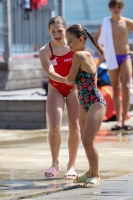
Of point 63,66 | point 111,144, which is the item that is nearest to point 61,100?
point 63,66

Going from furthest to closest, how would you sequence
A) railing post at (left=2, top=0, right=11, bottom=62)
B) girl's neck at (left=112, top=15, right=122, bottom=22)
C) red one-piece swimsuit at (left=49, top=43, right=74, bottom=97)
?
railing post at (left=2, top=0, right=11, bottom=62) → girl's neck at (left=112, top=15, right=122, bottom=22) → red one-piece swimsuit at (left=49, top=43, right=74, bottom=97)

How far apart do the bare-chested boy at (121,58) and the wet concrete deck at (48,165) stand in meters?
0.45

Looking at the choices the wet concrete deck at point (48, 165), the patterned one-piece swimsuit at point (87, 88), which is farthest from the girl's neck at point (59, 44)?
the wet concrete deck at point (48, 165)

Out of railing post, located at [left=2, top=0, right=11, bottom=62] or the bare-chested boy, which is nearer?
the bare-chested boy

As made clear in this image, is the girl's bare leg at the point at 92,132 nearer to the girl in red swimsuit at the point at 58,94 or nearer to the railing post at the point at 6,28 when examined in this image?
the girl in red swimsuit at the point at 58,94

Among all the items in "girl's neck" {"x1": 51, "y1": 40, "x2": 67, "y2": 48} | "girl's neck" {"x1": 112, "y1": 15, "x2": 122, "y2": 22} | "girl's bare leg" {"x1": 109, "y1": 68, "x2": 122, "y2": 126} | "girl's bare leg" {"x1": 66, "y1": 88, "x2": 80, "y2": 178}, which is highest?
"girl's neck" {"x1": 51, "y1": 40, "x2": 67, "y2": 48}

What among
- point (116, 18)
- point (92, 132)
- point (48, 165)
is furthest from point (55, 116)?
point (116, 18)

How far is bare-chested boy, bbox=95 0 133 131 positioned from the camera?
11.3m

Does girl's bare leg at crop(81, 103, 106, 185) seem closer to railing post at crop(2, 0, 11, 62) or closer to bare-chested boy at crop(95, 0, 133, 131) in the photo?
bare-chested boy at crop(95, 0, 133, 131)

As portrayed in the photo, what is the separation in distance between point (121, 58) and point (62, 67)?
3.98 m

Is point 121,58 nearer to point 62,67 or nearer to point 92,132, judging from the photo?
point 62,67

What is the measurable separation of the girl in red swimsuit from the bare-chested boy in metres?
3.86

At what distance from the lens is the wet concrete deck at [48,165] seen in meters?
6.30

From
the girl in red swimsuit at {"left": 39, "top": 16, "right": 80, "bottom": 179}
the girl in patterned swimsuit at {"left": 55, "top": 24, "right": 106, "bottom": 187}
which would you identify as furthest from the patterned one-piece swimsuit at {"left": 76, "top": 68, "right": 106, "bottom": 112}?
the girl in red swimsuit at {"left": 39, "top": 16, "right": 80, "bottom": 179}
